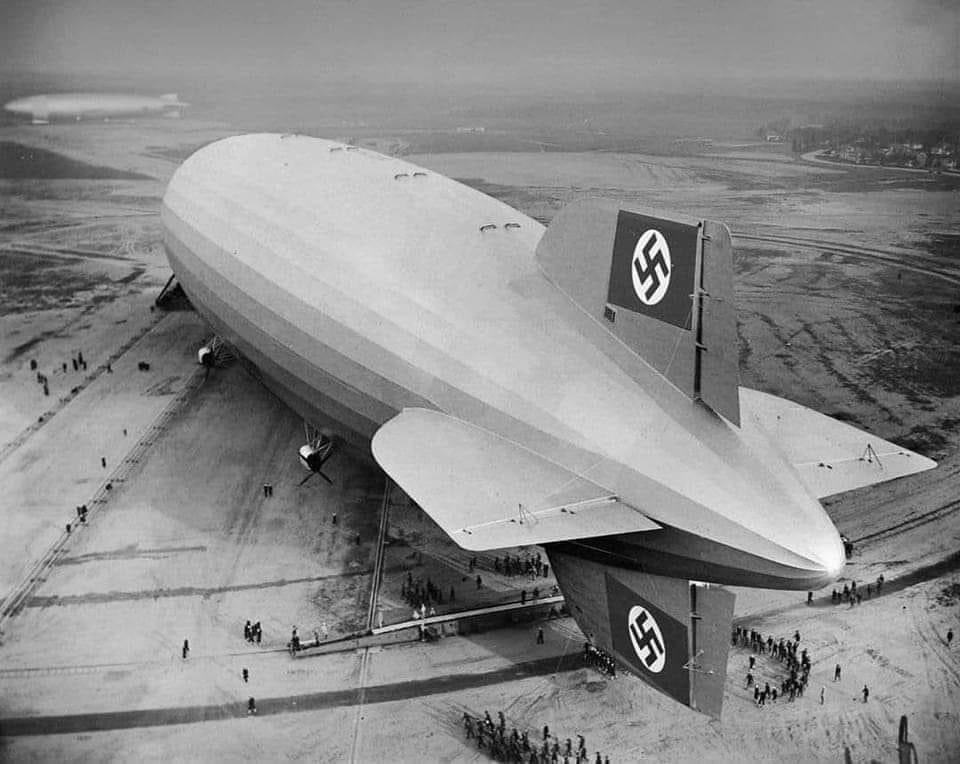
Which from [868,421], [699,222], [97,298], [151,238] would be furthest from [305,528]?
[151,238]

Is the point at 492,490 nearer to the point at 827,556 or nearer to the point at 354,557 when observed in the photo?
the point at 827,556

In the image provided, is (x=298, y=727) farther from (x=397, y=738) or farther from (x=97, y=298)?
(x=97, y=298)

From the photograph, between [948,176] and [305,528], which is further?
[948,176]

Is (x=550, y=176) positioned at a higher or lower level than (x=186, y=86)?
lower

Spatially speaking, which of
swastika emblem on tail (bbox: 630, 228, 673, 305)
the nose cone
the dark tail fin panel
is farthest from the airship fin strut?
swastika emblem on tail (bbox: 630, 228, 673, 305)

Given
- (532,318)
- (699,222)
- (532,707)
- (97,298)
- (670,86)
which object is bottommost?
(532,707)

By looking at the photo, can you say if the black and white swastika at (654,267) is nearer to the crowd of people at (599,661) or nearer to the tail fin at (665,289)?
the tail fin at (665,289)
